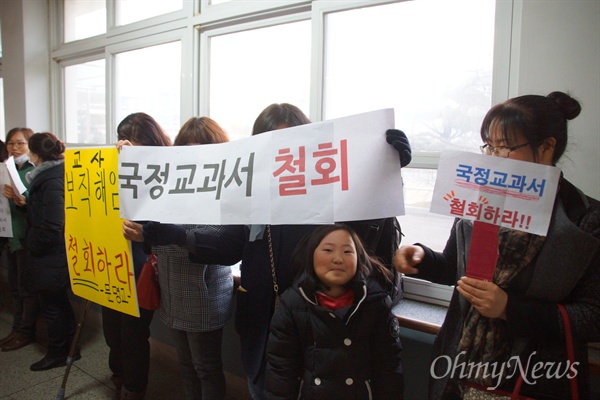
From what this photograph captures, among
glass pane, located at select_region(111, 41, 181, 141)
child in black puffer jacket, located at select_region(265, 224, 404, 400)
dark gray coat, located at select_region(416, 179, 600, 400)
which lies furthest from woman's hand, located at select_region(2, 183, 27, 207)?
dark gray coat, located at select_region(416, 179, 600, 400)

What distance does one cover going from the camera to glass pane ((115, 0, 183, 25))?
2.84 metres

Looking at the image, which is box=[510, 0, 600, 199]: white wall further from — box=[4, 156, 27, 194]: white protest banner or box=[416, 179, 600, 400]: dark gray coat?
box=[4, 156, 27, 194]: white protest banner

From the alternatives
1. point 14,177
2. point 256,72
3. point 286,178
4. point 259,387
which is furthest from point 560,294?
point 14,177

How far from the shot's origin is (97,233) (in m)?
1.58

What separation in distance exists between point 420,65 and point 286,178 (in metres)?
1.11

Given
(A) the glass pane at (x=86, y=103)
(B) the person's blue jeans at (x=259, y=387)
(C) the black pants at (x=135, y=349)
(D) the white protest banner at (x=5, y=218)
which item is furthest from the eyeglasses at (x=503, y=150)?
(A) the glass pane at (x=86, y=103)

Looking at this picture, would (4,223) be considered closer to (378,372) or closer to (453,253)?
(378,372)

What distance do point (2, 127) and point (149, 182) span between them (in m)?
4.74

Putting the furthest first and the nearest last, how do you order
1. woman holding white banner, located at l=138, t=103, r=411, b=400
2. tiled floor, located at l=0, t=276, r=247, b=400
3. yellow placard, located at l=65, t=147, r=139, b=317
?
tiled floor, located at l=0, t=276, r=247, b=400
yellow placard, located at l=65, t=147, r=139, b=317
woman holding white banner, located at l=138, t=103, r=411, b=400

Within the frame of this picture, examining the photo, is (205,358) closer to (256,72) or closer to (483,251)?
(483,251)

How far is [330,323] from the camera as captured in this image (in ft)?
3.87

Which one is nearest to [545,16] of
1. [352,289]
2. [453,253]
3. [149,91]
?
[453,253]

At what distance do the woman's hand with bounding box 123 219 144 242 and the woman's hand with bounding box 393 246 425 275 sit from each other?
0.87m

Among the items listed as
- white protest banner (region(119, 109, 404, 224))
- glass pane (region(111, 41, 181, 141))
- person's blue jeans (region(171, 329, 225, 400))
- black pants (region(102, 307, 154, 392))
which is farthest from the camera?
glass pane (region(111, 41, 181, 141))
